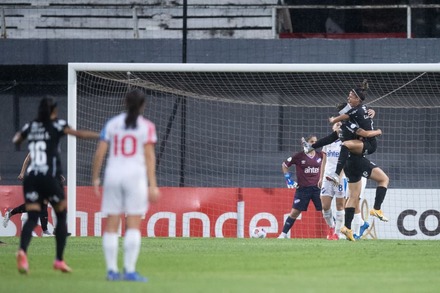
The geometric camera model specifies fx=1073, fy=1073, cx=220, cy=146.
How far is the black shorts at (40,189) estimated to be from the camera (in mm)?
11816

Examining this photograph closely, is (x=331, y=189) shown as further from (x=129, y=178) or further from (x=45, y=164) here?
(x=129, y=178)

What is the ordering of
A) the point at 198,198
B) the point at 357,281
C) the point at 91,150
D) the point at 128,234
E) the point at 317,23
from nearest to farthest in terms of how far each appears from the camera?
1. the point at 128,234
2. the point at 357,281
3. the point at 198,198
4. the point at 91,150
5. the point at 317,23

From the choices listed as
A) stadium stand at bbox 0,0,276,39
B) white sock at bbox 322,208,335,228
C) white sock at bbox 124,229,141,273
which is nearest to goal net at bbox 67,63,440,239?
stadium stand at bbox 0,0,276,39

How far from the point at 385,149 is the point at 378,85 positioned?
5.23 feet

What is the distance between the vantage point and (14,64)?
2700 centimetres

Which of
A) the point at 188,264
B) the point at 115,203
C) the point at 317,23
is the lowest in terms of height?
the point at 188,264

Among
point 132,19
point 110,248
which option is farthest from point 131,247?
point 132,19

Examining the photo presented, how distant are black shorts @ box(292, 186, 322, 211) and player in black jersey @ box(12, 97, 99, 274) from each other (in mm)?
9749

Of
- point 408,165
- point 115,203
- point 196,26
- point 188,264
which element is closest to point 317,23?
point 196,26

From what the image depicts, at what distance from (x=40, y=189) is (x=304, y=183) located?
1043 cm

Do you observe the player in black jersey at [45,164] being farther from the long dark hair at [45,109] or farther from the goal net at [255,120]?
the goal net at [255,120]

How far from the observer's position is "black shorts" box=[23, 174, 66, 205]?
38.8ft

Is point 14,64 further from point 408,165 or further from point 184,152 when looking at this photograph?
point 408,165

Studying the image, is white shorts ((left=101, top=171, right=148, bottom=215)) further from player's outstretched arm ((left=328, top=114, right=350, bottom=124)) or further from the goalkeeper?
the goalkeeper
